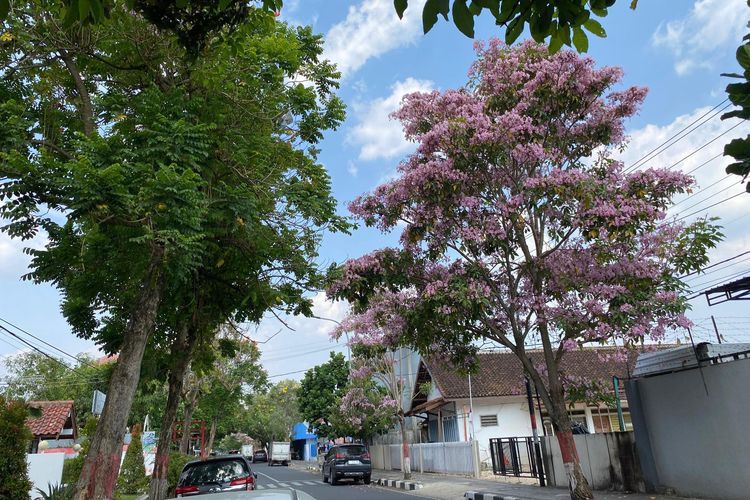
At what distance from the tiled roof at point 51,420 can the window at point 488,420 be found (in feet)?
69.9

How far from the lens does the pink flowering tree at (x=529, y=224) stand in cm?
991

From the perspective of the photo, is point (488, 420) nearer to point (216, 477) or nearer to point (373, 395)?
point (373, 395)

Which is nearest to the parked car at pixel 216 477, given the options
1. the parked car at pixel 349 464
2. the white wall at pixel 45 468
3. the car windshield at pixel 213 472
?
the car windshield at pixel 213 472

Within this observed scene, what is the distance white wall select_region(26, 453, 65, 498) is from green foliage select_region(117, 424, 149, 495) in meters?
6.24

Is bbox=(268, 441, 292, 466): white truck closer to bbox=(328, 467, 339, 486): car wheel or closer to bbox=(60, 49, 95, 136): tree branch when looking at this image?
bbox=(328, 467, 339, 486): car wheel

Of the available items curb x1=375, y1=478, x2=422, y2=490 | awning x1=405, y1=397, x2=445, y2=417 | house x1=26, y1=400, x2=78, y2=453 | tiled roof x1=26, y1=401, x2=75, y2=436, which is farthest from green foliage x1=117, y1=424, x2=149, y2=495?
awning x1=405, y1=397, x2=445, y2=417

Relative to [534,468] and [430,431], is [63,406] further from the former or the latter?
[534,468]

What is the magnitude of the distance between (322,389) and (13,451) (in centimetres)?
2885

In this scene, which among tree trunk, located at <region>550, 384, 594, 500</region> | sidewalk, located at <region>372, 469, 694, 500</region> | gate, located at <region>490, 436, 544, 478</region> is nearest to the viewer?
tree trunk, located at <region>550, 384, 594, 500</region>

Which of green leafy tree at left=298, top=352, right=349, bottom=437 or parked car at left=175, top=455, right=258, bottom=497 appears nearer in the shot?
parked car at left=175, top=455, right=258, bottom=497

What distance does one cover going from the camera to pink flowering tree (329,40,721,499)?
9.91 metres

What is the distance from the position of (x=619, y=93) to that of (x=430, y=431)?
76.7 feet

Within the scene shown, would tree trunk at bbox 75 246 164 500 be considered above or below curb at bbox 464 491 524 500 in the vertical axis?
above

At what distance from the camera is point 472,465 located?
1955 cm
